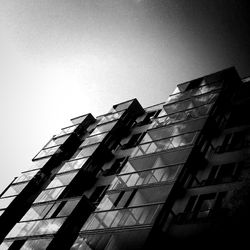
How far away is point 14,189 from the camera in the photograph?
28078 millimetres

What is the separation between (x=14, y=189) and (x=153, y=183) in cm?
1464

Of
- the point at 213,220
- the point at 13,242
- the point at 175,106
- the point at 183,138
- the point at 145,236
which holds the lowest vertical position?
the point at 13,242

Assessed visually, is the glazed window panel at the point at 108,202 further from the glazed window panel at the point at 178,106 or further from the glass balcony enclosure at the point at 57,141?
the glass balcony enclosure at the point at 57,141

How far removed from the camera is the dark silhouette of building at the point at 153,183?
50.6ft

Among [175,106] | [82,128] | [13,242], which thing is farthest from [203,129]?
[82,128]

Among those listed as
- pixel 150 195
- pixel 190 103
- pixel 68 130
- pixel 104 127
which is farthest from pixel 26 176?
pixel 190 103

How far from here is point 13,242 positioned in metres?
21.4

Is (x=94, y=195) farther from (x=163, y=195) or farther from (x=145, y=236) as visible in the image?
(x=145, y=236)

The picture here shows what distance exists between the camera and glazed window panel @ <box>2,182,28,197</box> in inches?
1087

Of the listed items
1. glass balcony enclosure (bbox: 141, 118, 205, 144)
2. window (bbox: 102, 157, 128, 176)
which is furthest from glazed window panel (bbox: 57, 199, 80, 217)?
glass balcony enclosure (bbox: 141, 118, 205, 144)

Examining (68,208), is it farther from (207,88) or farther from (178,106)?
(207,88)

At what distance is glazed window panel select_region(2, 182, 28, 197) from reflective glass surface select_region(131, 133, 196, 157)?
11.3 meters

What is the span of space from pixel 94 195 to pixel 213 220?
11.1 metres

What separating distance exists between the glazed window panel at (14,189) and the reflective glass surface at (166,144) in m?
11.3
